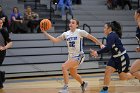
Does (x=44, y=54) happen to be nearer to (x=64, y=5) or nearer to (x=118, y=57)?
(x=64, y=5)

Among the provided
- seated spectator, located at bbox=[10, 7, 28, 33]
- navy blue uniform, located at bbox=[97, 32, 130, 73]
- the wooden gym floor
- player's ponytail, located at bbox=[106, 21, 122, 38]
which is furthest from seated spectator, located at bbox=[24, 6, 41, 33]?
navy blue uniform, located at bbox=[97, 32, 130, 73]

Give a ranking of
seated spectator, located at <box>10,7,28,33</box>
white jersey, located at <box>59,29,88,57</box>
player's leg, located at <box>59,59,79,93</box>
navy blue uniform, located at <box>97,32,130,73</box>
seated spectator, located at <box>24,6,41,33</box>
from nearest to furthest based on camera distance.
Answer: navy blue uniform, located at <box>97,32,130,73</box> → player's leg, located at <box>59,59,79,93</box> → white jersey, located at <box>59,29,88,57</box> → seated spectator, located at <box>10,7,28,33</box> → seated spectator, located at <box>24,6,41,33</box>

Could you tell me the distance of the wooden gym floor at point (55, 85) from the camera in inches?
380

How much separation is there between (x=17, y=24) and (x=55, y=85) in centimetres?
430

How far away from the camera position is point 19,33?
46.1 ft

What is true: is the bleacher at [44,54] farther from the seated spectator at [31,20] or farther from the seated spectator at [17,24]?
the seated spectator at [31,20]

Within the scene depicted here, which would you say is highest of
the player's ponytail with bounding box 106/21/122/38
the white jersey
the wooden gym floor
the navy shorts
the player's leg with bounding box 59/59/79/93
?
the player's ponytail with bounding box 106/21/122/38

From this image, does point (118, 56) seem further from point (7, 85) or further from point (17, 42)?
point (17, 42)

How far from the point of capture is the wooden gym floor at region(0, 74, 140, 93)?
9.66m

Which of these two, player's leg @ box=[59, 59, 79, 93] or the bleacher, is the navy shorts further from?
the bleacher

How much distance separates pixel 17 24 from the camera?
1408 centimetres

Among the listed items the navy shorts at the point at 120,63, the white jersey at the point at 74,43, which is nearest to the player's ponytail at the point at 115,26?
the navy shorts at the point at 120,63

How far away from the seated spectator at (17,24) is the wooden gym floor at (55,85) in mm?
2635

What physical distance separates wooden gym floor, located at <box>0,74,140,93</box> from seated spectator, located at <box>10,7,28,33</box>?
2.64 metres
